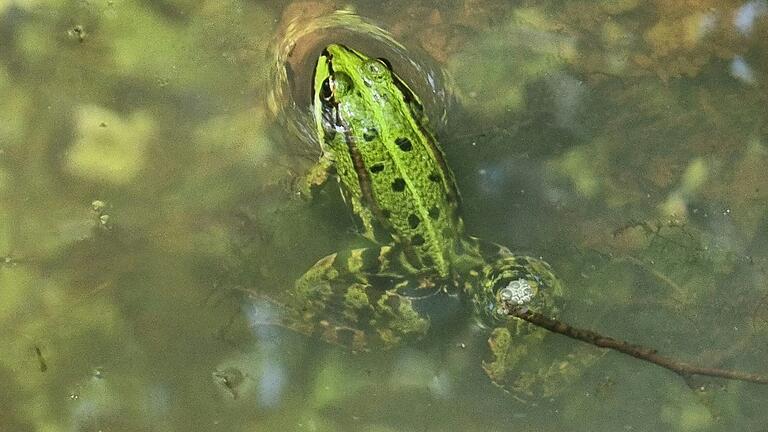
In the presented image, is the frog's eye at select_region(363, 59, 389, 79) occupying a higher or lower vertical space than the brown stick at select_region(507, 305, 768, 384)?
higher

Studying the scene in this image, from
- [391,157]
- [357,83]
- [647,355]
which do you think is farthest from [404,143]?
[647,355]

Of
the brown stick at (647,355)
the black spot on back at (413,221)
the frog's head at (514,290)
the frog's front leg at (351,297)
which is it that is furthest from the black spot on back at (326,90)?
the brown stick at (647,355)

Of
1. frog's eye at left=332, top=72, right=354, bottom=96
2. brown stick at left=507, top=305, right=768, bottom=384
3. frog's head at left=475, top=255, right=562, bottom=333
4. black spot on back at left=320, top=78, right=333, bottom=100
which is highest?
frog's eye at left=332, top=72, right=354, bottom=96

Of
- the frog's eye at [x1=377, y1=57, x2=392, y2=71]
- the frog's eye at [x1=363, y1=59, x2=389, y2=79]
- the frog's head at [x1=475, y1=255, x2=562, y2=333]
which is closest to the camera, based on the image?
the frog's eye at [x1=363, y1=59, x2=389, y2=79]

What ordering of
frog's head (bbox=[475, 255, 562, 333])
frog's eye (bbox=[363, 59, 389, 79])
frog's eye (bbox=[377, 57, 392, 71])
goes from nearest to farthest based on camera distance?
frog's eye (bbox=[363, 59, 389, 79]) < frog's eye (bbox=[377, 57, 392, 71]) < frog's head (bbox=[475, 255, 562, 333])

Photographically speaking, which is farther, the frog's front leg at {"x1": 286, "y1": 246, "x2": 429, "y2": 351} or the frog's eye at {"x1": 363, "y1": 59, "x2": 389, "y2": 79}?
the frog's front leg at {"x1": 286, "y1": 246, "x2": 429, "y2": 351}

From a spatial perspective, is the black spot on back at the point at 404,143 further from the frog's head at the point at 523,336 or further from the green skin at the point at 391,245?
the frog's head at the point at 523,336

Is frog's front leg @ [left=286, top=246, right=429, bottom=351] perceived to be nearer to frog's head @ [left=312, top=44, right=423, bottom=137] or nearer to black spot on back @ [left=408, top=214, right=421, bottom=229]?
black spot on back @ [left=408, top=214, right=421, bottom=229]

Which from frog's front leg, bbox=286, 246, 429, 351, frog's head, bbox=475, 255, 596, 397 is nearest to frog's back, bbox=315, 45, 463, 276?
frog's front leg, bbox=286, 246, 429, 351
